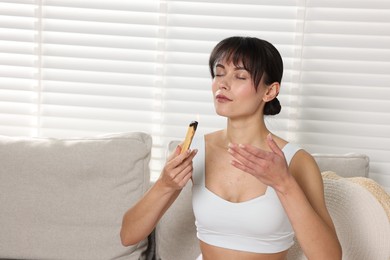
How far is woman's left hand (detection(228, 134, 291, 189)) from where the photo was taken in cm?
166

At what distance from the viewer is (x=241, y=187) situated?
6.80 feet

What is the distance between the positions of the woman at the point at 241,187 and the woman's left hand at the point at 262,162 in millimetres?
174

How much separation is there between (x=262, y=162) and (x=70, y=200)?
1.06 meters

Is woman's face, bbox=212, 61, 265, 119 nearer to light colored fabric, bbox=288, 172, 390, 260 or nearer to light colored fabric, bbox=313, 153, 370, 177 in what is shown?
light colored fabric, bbox=288, 172, 390, 260

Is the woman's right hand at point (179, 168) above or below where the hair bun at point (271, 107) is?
below

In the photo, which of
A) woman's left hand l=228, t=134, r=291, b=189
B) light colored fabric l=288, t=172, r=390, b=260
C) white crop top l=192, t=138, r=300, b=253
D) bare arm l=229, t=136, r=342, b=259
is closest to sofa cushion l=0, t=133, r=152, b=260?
white crop top l=192, t=138, r=300, b=253

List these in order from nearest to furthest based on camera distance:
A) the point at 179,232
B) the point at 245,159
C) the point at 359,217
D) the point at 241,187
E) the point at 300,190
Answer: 1. the point at 245,159
2. the point at 300,190
3. the point at 241,187
4. the point at 359,217
5. the point at 179,232

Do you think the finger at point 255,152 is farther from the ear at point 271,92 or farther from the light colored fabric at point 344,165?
the light colored fabric at point 344,165

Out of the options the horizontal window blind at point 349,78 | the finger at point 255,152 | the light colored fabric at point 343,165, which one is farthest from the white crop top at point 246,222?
the horizontal window blind at point 349,78

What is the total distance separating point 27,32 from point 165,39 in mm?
584

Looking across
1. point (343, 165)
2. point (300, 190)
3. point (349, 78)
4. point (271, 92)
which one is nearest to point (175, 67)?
point (349, 78)

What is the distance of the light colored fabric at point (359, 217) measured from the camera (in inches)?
82.7

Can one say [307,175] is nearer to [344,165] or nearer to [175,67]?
[344,165]

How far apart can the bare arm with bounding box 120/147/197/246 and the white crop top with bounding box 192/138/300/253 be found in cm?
11
